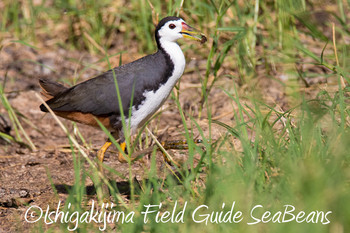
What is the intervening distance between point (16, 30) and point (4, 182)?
10.7 feet

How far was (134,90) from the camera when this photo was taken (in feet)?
13.0

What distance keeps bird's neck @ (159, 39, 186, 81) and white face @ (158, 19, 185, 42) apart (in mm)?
36

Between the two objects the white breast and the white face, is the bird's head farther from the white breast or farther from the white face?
the white breast

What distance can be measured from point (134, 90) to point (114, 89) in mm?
170

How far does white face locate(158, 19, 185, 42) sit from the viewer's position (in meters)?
4.15

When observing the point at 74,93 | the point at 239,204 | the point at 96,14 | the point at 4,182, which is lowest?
the point at 4,182

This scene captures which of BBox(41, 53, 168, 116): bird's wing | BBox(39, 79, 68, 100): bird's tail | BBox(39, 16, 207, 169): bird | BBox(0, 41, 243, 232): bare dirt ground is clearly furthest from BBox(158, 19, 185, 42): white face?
BBox(39, 79, 68, 100): bird's tail

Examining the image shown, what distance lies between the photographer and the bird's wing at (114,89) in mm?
3941

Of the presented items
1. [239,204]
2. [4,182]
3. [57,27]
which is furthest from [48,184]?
[57,27]

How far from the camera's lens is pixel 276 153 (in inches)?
122

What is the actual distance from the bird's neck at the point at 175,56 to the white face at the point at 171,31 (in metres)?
0.04

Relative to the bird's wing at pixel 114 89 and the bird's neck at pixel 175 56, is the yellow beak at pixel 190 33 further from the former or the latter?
the bird's wing at pixel 114 89

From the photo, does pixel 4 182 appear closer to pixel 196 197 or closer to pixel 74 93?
pixel 74 93

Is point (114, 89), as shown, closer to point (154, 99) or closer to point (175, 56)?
point (154, 99)
